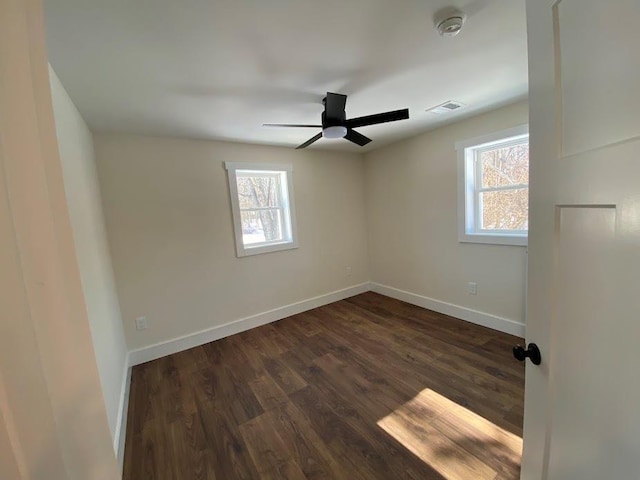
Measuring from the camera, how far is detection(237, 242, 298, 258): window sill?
324 centimetres

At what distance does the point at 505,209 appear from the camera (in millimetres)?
2777

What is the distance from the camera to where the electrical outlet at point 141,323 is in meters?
2.69

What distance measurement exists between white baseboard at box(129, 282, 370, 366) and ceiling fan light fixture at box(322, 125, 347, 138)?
238 centimetres

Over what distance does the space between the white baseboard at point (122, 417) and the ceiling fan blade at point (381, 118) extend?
8.02 feet

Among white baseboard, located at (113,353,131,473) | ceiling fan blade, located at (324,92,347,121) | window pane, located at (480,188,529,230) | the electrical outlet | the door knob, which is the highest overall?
ceiling fan blade, located at (324,92,347,121)

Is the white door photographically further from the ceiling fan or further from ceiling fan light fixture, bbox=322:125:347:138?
ceiling fan light fixture, bbox=322:125:347:138

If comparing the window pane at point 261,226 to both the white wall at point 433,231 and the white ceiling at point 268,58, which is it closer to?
the white ceiling at point 268,58

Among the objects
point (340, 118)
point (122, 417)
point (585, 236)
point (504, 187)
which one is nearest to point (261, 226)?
point (340, 118)

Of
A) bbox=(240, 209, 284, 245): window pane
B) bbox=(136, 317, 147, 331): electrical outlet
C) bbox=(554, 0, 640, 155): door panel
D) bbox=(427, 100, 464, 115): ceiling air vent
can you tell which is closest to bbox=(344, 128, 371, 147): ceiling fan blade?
bbox=(427, 100, 464, 115): ceiling air vent

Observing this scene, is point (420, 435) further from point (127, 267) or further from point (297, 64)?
point (127, 267)

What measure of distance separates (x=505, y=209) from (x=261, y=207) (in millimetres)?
2819

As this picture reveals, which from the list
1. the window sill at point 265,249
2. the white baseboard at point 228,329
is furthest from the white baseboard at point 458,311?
the window sill at point 265,249

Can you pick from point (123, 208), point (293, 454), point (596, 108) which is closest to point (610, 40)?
point (596, 108)

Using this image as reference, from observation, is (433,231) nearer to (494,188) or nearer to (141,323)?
(494,188)
